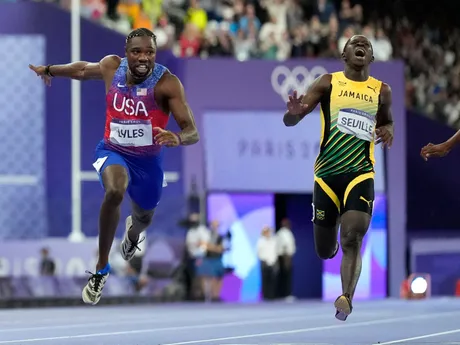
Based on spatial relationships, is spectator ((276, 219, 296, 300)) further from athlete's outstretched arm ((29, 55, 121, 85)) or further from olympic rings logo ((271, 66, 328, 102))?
athlete's outstretched arm ((29, 55, 121, 85))

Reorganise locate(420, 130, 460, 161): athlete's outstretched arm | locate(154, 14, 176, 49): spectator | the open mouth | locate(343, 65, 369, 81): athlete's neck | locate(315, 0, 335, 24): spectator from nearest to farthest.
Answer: the open mouth, locate(420, 130, 460, 161): athlete's outstretched arm, locate(343, 65, 369, 81): athlete's neck, locate(154, 14, 176, 49): spectator, locate(315, 0, 335, 24): spectator

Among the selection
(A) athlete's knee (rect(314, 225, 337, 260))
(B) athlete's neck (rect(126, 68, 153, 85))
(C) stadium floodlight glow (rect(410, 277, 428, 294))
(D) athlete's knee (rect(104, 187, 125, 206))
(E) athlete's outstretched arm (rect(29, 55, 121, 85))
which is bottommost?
(C) stadium floodlight glow (rect(410, 277, 428, 294))

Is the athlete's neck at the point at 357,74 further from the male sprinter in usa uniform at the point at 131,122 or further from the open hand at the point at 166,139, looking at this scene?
the open hand at the point at 166,139

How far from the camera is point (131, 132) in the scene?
10852mm

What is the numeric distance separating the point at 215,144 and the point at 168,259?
3125 millimetres

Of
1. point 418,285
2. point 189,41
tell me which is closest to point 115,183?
point 418,285

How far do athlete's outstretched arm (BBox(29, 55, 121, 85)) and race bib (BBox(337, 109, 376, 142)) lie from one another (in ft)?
6.60

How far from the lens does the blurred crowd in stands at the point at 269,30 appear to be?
81.4ft

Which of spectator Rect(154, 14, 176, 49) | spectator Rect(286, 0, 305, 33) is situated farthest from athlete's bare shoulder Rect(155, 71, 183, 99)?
spectator Rect(286, 0, 305, 33)

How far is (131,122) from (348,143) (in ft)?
6.20

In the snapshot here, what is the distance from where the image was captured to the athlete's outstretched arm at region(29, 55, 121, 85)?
36.5ft

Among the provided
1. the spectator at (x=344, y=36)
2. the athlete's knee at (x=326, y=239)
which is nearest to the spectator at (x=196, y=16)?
the spectator at (x=344, y=36)

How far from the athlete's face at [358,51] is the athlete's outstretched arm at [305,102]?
304 mm

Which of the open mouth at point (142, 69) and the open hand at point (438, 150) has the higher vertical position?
the open mouth at point (142, 69)
